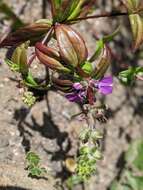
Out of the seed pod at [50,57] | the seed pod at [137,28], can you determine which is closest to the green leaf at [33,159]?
the seed pod at [50,57]

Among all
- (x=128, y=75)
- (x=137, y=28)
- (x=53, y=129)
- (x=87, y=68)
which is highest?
(x=137, y=28)

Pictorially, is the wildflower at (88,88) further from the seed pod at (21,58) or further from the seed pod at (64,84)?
the seed pod at (21,58)

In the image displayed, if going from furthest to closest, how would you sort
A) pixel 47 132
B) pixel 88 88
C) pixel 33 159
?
pixel 47 132 → pixel 33 159 → pixel 88 88

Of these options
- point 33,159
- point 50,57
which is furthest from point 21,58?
point 33,159

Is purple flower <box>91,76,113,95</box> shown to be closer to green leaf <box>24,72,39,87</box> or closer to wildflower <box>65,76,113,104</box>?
wildflower <box>65,76,113,104</box>

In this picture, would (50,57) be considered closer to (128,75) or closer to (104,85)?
(104,85)

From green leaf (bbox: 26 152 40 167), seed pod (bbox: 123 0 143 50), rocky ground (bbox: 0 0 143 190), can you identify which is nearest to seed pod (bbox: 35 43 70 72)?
rocky ground (bbox: 0 0 143 190)

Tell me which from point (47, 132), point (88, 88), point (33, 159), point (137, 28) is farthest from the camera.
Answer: point (47, 132)

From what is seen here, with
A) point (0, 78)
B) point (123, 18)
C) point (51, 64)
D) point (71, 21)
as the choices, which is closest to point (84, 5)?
point (71, 21)

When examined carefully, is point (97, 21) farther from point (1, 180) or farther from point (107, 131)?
point (1, 180)
